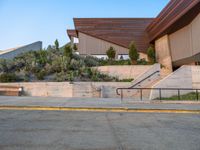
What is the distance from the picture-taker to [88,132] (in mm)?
7812

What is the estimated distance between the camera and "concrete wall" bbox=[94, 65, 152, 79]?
94.4 feet

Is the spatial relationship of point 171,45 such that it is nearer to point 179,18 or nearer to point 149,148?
point 179,18

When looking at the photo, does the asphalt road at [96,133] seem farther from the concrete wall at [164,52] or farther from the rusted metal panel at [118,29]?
the rusted metal panel at [118,29]

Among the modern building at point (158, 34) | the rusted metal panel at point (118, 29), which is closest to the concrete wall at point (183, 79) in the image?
the modern building at point (158, 34)

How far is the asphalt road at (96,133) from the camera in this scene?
251 inches

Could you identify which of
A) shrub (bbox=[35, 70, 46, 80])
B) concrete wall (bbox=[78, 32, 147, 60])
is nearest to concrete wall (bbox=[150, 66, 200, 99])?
shrub (bbox=[35, 70, 46, 80])

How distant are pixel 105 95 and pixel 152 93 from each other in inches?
187

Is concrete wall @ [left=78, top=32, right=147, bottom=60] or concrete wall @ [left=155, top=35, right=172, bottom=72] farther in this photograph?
concrete wall @ [left=78, top=32, right=147, bottom=60]

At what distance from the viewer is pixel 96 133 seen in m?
7.71

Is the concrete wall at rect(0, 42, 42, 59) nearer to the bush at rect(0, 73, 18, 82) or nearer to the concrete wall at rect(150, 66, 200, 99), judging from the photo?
the bush at rect(0, 73, 18, 82)

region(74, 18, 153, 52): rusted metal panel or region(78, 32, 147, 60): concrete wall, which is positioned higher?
region(74, 18, 153, 52): rusted metal panel

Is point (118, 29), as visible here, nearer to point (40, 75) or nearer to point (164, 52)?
point (164, 52)

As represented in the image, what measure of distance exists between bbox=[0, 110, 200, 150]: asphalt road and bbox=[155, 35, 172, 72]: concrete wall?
23.6 metres

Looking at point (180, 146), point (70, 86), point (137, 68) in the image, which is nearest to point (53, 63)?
point (70, 86)
